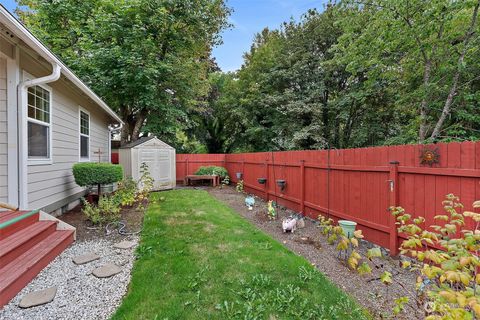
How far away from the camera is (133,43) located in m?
9.39

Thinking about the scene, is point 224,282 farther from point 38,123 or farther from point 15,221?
point 38,123

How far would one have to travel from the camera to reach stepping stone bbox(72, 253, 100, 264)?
3.19m

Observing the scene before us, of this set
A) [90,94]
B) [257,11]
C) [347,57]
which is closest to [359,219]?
[347,57]

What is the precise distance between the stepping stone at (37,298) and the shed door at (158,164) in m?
6.73

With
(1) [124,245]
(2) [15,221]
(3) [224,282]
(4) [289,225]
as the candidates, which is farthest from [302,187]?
(2) [15,221]

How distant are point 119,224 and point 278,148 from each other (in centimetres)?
1038

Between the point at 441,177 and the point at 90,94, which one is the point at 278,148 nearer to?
the point at 90,94

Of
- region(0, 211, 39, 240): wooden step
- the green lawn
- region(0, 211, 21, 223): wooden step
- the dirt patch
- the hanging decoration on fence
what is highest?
the hanging decoration on fence

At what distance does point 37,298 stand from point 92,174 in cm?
347

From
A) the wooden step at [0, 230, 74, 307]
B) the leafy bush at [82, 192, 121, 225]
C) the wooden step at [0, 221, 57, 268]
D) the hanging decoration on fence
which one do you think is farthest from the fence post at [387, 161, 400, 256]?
the leafy bush at [82, 192, 121, 225]

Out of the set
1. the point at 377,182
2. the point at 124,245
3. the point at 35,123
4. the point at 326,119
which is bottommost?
the point at 124,245

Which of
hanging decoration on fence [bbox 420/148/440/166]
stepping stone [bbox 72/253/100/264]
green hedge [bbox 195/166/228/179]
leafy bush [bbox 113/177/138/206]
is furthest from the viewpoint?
green hedge [bbox 195/166/228/179]

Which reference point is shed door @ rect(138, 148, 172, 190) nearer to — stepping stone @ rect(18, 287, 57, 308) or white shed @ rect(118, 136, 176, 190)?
white shed @ rect(118, 136, 176, 190)

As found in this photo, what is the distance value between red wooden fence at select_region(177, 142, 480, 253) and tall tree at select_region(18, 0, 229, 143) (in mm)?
6453
